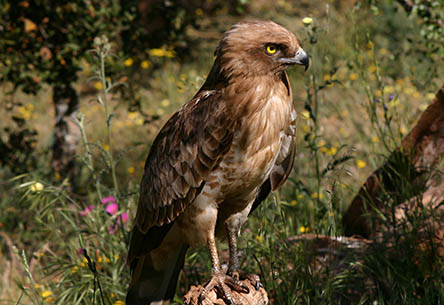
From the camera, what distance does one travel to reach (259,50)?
2557mm

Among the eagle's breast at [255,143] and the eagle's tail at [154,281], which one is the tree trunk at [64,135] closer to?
the eagle's tail at [154,281]

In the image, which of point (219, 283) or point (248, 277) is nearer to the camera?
point (219, 283)

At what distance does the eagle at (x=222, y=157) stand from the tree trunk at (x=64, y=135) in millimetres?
2340

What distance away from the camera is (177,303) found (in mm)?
3309

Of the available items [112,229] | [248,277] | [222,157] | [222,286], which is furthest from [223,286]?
[112,229]

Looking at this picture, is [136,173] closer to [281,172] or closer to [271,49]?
[281,172]

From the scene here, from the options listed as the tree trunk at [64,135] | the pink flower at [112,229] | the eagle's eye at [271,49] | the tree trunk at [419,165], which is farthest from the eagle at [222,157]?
the tree trunk at [64,135]

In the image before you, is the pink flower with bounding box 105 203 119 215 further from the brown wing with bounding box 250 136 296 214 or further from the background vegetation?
the brown wing with bounding box 250 136 296 214

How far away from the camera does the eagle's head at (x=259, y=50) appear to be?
2.54 meters

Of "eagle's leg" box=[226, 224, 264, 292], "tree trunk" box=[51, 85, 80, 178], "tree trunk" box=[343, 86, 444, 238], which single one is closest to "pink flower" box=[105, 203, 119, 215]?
"eagle's leg" box=[226, 224, 264, 292]

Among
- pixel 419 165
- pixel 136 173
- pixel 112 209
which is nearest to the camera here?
pixel 419 165

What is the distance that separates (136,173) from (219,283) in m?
3.08

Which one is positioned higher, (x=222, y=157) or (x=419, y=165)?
(x=222, y=157)

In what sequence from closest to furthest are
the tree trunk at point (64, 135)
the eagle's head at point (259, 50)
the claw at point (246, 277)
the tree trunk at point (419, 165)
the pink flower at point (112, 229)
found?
the eagle's head at point (259, 50)
the claw at point (246, 277)
the tree trunk at point (419, 165)
the pink flower at point (112, 229)
the tree trunk at point (64, 135)
